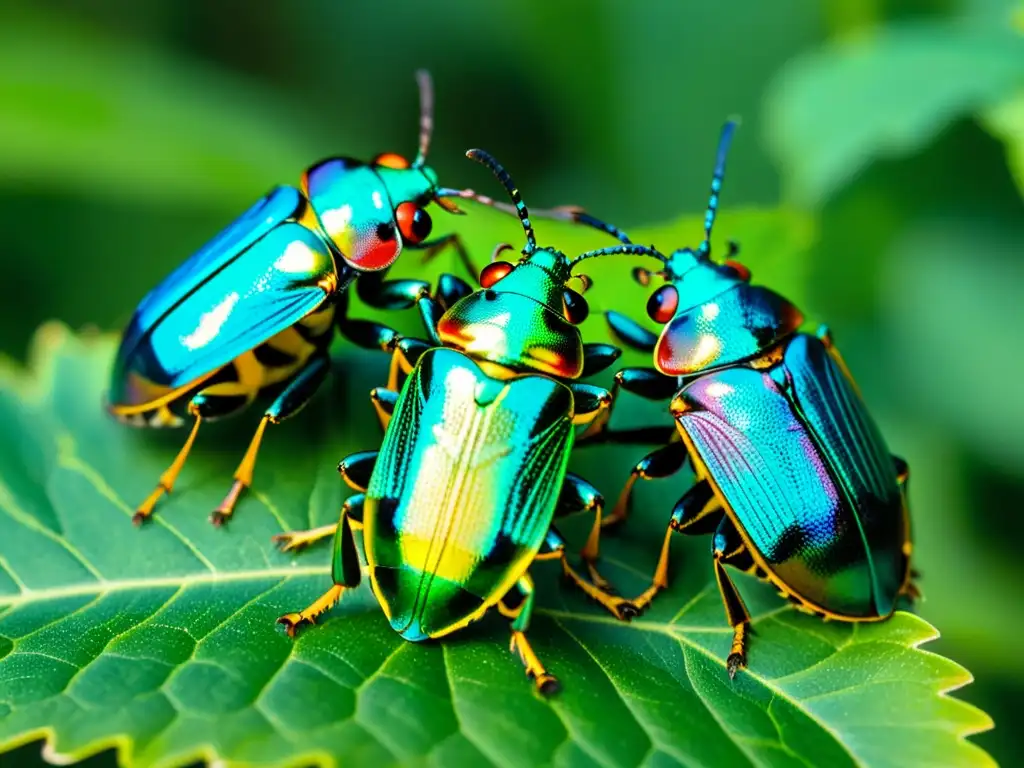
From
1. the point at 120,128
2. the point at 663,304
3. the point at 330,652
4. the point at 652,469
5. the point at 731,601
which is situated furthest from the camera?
the point at 120,128

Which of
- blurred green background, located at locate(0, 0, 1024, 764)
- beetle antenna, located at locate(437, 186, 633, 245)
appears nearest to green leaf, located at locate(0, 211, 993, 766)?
beetle antenna, located at locate(437, 186, 633, 245)

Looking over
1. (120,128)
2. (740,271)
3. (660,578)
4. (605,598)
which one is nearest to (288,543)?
(605,598)

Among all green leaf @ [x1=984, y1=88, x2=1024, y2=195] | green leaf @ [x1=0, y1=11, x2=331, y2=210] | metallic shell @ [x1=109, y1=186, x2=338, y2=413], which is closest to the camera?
metallic shell @ [x1=109, y1=186, x2=338, y2=413]

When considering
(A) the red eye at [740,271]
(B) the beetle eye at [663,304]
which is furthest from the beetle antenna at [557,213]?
(A) the red eye at [740,271]

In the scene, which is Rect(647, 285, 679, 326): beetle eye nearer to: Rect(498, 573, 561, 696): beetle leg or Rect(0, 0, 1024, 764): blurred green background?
Rect(0, 0, 1024, 764): blurred green background

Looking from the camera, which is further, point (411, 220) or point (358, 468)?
point (411, 220)

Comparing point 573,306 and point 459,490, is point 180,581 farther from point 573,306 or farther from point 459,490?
point 573,306

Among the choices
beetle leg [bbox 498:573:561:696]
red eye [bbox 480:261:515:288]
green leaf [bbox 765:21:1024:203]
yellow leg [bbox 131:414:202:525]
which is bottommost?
beetle leg [bbox 498:573:561:696]

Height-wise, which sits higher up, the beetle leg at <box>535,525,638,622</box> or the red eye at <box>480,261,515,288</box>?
the red eye at <box>480,261,515,288</box>
